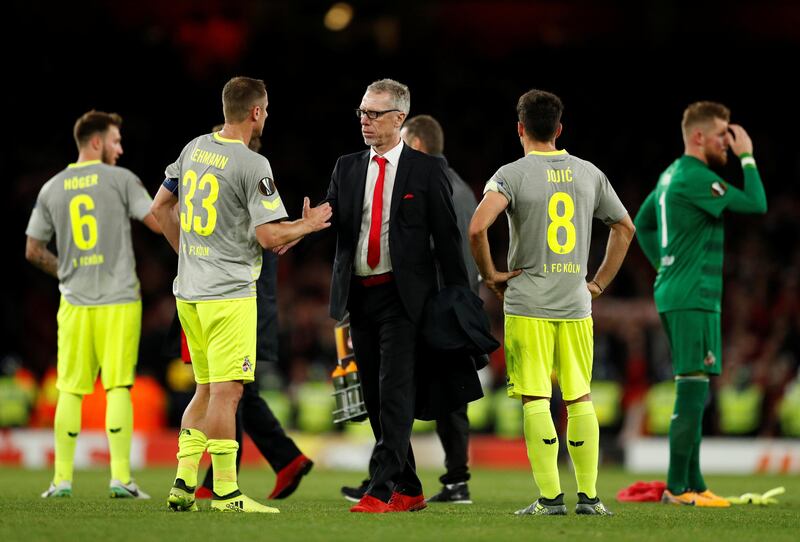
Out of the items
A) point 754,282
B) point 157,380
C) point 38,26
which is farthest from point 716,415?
point 38,26

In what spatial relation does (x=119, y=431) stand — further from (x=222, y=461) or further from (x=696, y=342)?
(x=696, y=342)

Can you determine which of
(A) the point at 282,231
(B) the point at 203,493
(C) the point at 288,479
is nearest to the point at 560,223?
(A) the point at 282,231

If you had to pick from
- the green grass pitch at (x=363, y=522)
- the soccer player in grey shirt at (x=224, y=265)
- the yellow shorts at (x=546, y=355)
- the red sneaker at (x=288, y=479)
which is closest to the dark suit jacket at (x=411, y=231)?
the soccer player in grey shirt at (x=224, y=265)

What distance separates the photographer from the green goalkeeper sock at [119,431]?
8594 mm

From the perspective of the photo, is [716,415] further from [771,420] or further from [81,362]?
[81,362]

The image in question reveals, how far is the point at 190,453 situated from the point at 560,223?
2.44m

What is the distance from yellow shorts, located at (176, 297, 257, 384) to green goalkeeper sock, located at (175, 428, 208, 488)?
318 mm

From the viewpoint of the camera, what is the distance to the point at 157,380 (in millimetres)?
15781

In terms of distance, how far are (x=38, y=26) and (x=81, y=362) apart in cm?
1367

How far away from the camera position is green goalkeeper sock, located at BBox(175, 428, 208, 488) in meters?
7.08

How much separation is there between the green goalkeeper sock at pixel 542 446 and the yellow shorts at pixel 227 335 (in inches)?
61.7

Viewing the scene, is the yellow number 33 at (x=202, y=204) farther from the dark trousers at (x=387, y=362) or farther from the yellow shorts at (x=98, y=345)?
the yellow shorts at (x=98, y=345)

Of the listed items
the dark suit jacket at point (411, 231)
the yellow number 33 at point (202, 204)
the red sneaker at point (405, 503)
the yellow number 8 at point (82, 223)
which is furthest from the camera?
the yellow number 8 at point (82, 223)

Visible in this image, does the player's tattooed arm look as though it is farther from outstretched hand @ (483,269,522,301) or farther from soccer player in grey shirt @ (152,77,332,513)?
outstretched hand @ (483,269,522,301)
